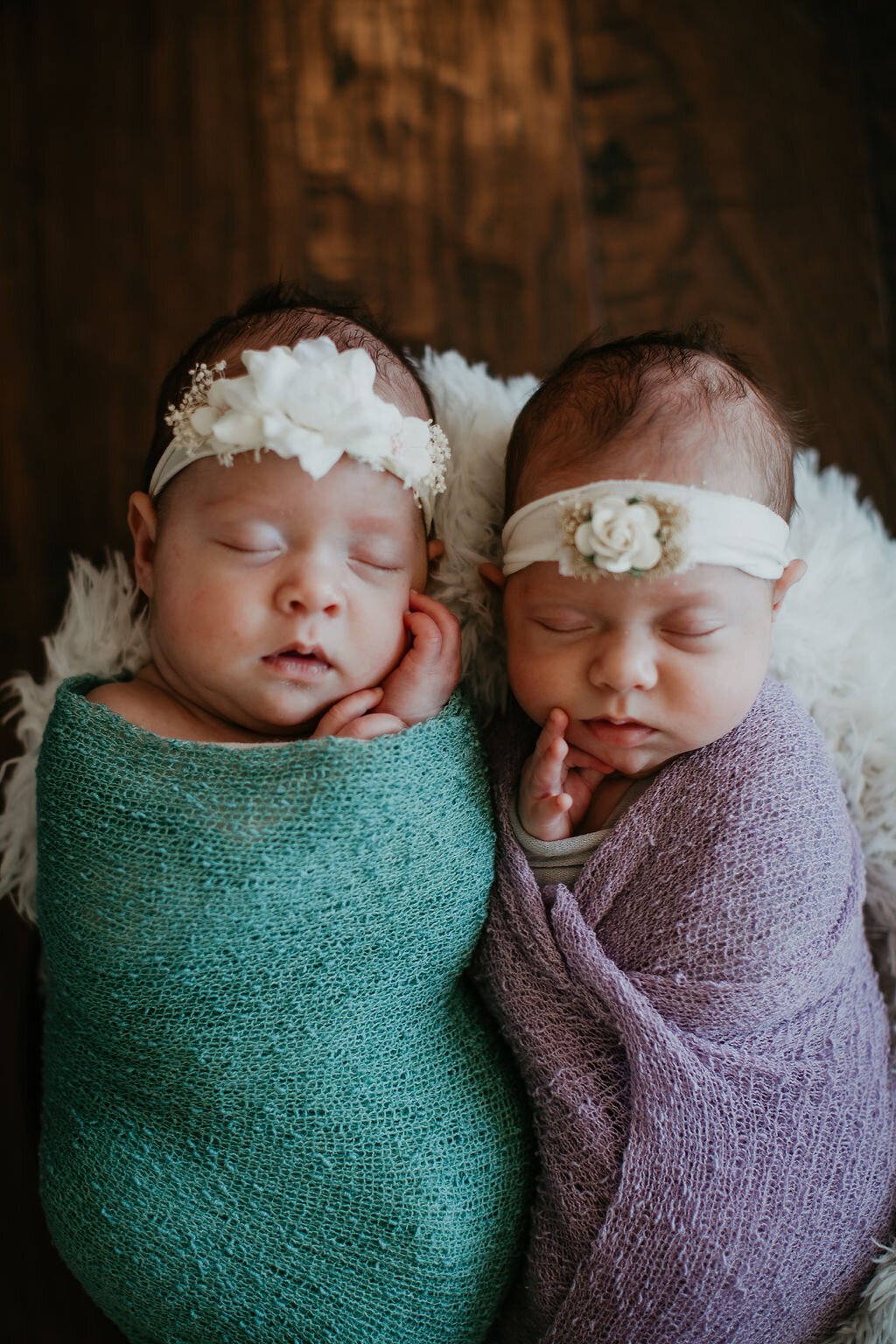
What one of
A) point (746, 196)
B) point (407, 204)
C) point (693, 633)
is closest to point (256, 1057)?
point (693, 633)

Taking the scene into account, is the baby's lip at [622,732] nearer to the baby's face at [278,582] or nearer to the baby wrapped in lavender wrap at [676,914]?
the baby wrapped in lavender wrap at [676,914]

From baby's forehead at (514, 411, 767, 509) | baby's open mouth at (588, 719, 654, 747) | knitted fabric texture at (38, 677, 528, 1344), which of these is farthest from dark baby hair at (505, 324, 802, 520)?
knitted fabric texture at (38, 677, 528, 1344)

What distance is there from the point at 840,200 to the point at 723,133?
27 cm

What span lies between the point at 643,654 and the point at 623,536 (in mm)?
156

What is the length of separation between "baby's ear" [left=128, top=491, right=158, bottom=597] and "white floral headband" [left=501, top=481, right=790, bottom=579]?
1.78ft

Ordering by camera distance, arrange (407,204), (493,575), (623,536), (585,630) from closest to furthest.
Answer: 1. (623,536)
2. (585,630)
3. (493,575)
4. (407,204)

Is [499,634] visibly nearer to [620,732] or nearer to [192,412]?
[620,732]

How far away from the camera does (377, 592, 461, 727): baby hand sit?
53.6 inches

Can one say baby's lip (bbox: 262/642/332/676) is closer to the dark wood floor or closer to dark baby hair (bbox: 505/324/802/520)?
dark baby hair (bbox: 505/324/802/520)

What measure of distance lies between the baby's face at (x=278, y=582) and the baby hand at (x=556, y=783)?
25cm

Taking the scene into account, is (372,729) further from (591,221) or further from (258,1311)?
(591,221)

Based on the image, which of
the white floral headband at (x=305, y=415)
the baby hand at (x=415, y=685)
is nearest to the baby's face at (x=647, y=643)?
the baby hand at (x=415, y=685)

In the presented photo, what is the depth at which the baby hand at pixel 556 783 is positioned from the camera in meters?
1.31

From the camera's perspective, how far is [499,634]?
1518 millimetres
